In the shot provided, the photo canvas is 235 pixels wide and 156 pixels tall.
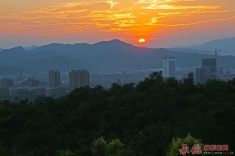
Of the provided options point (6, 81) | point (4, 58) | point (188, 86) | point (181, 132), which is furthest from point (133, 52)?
point (181, 132)

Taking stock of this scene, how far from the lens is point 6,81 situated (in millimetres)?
32875

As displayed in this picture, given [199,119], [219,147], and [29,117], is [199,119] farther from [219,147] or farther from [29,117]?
[29,117]

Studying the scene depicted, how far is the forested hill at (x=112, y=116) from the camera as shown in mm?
9086

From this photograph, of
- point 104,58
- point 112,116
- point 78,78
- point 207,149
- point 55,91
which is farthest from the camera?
point 104,58

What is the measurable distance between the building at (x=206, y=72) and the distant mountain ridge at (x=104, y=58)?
27.9ft

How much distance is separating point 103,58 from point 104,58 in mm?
235

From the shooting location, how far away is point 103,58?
185 feet

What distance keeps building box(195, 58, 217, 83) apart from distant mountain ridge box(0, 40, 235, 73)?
27.9 ft

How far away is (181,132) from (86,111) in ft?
16.0

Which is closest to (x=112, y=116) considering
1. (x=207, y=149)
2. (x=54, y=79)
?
(x=207, y=149)

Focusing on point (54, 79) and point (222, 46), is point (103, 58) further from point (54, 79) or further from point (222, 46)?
point (222, 46)

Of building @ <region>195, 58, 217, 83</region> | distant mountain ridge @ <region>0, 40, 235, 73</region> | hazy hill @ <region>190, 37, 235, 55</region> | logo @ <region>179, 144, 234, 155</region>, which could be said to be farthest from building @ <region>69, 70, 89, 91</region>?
hazy hill @ <region>190, 37, 235, 55</region>

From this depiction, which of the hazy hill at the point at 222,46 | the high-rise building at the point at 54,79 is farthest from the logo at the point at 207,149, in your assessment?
the hazy hill at the point at 222,46

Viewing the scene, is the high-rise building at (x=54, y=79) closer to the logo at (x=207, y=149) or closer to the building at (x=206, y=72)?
the building at (x=206, y=72)
